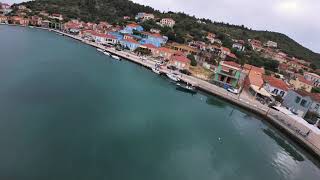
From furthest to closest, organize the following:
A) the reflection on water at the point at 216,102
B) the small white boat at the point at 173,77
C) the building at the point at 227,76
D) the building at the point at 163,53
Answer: the building at the point at 163,53, the building at the point at 227,76, the small white boat at the point at 173,77, the reflection on water at the point at 216,102

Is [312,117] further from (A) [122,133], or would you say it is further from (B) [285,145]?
(A) [122,133]

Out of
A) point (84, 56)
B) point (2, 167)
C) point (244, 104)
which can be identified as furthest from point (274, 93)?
point (2, 167)

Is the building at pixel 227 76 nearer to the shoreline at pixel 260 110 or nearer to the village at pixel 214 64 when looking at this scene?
the village at pixel 214 64

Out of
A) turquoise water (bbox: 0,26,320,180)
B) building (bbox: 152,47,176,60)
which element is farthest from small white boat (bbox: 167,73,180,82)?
building (bbox: 152,47,176,60)

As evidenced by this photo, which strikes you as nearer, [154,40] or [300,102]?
[300,102]

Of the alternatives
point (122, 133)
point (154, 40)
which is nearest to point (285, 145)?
point (122, 133)

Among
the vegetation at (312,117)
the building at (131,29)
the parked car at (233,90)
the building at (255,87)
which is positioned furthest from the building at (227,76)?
the building at (131,29)
